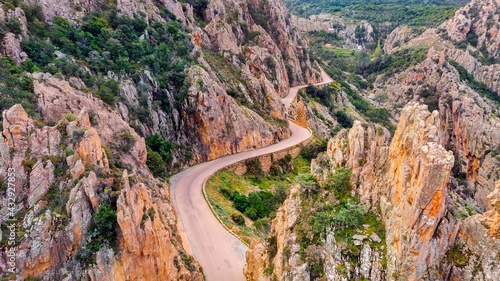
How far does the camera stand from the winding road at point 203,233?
78.2ft

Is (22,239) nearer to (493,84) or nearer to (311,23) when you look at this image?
(493,84)

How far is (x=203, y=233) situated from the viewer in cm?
2705

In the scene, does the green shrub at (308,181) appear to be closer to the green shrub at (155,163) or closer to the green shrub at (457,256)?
the green shrub at (457,256)

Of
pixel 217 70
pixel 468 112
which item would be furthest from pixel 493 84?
pixel 217 70

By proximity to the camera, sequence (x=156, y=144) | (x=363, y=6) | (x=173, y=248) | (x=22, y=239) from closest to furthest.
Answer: (x=22, y=239)
(x=173, y=248)
(x=156, y=144)
(x=363, y=6)

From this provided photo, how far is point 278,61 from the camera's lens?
7419cm

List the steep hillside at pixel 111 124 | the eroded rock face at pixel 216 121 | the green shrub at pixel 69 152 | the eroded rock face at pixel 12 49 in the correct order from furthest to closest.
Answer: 1. the eroded rock face at pixel 216 121
2. the eroded rock face at pixel 12 49
3. the green shrub at pixel 69 152
4. the steep hillside at pixel 111 124

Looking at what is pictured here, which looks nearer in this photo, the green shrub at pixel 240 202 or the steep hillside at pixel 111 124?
the steep hillside at pixel 111 124

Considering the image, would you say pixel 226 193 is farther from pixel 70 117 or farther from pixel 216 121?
pixel 70 117

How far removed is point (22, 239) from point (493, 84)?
417 feet

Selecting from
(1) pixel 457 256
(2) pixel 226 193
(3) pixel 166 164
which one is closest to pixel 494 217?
(1) pixel 457 256

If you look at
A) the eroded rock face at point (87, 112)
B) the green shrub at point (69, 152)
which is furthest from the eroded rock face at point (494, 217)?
the green shrub at point (69, 152)

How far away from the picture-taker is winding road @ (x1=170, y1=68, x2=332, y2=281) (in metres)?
23.8

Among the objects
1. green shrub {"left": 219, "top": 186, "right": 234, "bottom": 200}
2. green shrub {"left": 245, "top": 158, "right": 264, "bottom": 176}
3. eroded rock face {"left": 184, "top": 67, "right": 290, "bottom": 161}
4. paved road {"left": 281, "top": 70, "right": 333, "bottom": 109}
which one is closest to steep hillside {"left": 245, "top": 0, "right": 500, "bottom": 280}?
green shrub {"left": 219, "top": 186, "right": 234, "bottom": 200}
